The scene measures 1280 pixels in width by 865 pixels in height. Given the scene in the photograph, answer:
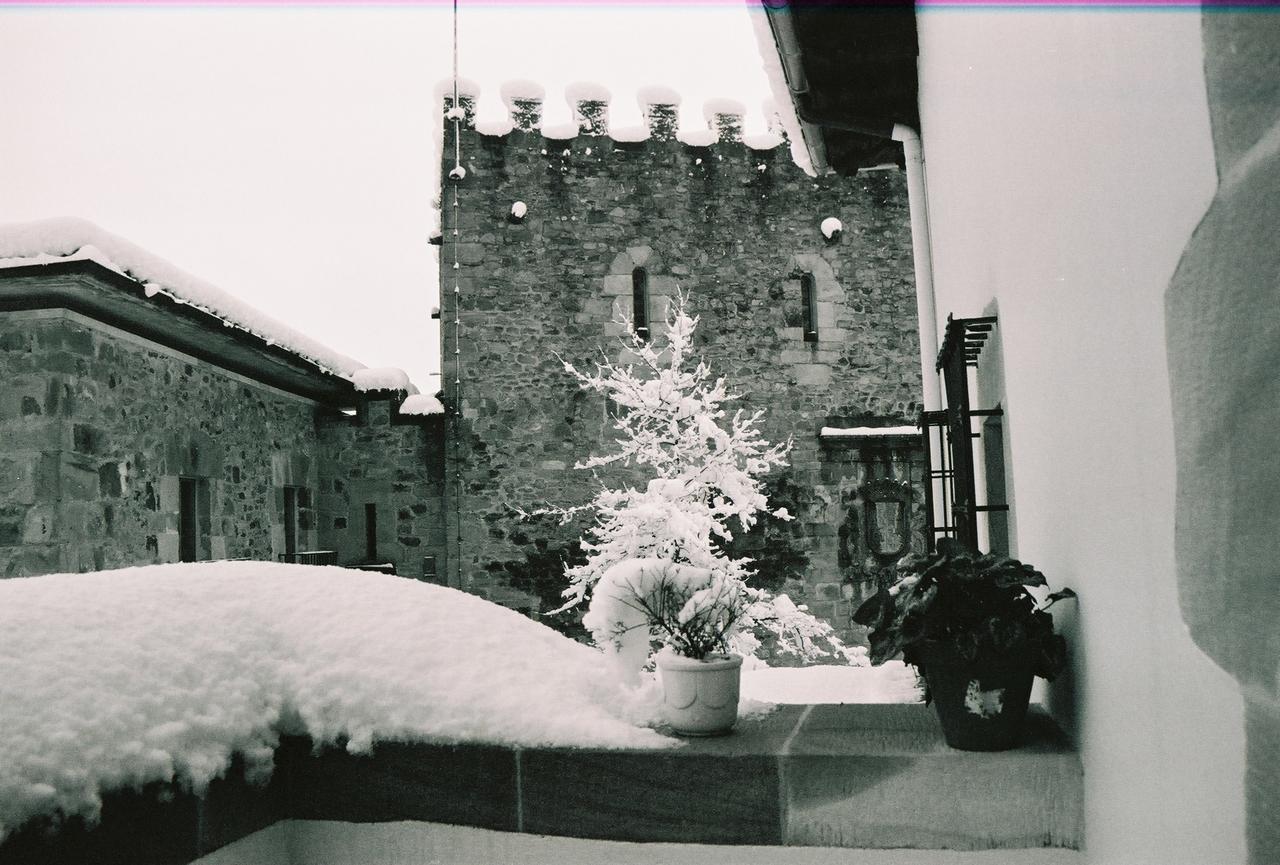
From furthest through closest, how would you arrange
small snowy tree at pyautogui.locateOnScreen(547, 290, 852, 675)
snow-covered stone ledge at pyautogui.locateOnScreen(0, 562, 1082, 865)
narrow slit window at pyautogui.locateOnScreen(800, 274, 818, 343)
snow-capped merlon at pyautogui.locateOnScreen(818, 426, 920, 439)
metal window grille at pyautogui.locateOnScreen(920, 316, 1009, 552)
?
narrow slit window at pyautogui.locateOnScreen(800, 274, 818, 343), snow-capped merlon at pyautogui.locateOnScreen(818, 426, 920, 439), small snowy tree at pyautogui.locateOnScreen(547, 290, 852, 675), metal window grille at pyautogui.locateOnScreen(920, 316, 1009, 552), snow-covered stone ledge at pyautogui.locateOnScreen(0, 562, 1082, 865)

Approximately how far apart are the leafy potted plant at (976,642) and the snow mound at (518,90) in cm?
924

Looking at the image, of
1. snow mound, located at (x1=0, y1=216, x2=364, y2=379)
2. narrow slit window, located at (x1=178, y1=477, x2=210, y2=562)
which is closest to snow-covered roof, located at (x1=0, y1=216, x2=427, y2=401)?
snow mound, located at (x1=0, y1=216, x2=364, y2=379)

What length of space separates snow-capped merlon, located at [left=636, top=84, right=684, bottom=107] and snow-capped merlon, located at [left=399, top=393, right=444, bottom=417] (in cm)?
384

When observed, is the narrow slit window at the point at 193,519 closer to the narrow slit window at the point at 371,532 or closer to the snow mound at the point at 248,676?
the narrow slit window at the point at 371,532

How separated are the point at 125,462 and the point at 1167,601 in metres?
6.23

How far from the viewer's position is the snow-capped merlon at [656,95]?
10.3 m

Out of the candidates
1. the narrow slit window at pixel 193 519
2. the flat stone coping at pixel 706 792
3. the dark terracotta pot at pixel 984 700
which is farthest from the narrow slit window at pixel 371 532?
the dark terracotta pot at pixel 984 700

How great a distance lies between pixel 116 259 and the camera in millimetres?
5184

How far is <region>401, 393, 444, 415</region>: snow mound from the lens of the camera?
31.8 ft

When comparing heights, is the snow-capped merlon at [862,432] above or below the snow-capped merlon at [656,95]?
below

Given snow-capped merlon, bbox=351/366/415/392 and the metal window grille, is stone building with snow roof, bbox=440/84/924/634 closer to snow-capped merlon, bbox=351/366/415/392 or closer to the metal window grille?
snow-capped merlon, bbox=351/366/415/392

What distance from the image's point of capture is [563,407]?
10.0m

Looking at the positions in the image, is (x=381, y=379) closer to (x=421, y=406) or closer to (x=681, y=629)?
(x=421, y=406)

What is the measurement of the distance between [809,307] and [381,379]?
454 cm
